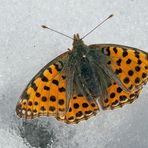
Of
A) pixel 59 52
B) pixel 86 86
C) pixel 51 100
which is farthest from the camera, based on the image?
pixel 59 52

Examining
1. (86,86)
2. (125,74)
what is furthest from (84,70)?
(125,74)

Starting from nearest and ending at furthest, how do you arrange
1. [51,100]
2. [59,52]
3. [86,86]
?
[51,100] → [86,86] → [59,52]

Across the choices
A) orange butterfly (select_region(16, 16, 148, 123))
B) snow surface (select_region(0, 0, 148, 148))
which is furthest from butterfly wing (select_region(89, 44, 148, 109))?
snow surface (select_region(0, 0, 148, 148))

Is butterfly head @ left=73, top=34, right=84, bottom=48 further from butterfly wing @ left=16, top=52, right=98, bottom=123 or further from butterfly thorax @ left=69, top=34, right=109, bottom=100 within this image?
butterfly wing @ left=16, top=52, right=98, bottom=123

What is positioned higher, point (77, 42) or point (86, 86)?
point (77, 42)

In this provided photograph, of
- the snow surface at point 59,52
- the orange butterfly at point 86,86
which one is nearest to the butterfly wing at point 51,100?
the orange butterfly at point 86,86

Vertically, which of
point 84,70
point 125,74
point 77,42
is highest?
point 77,42

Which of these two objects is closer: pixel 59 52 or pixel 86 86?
pixel 86 86

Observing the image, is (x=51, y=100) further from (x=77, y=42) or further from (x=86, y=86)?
(x=77, y=42)
